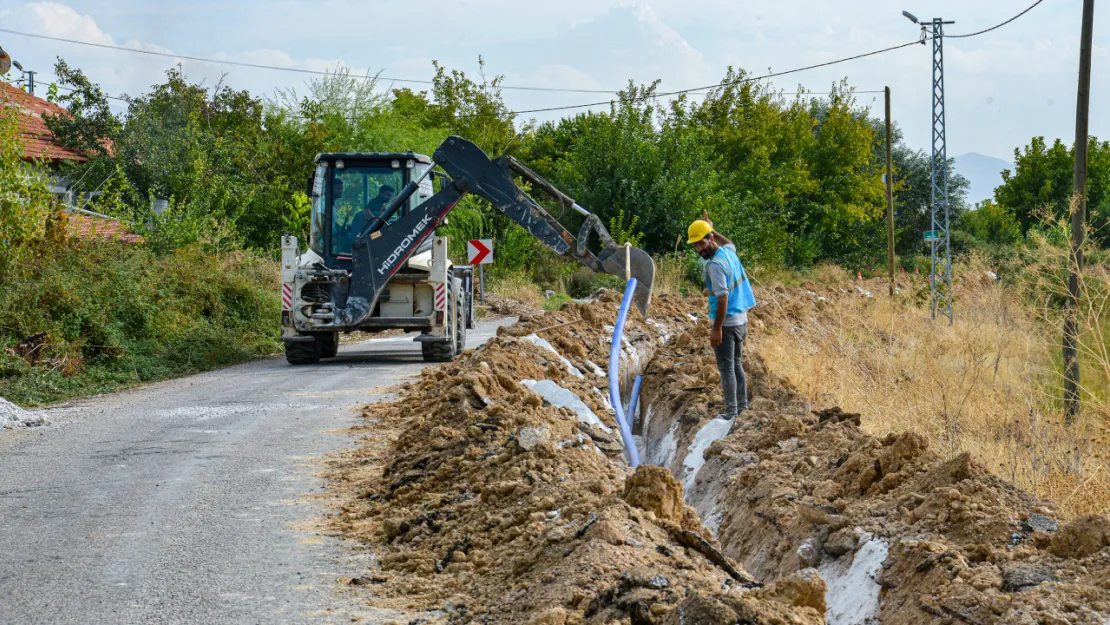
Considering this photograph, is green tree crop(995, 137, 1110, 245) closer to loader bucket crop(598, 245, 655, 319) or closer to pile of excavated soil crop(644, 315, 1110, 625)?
loader bucket crop(598, 245, 655, 319)

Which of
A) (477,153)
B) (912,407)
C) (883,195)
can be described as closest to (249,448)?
(912,407)

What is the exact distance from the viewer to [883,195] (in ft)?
154

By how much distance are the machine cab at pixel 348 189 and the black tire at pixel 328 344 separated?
121 centimetres

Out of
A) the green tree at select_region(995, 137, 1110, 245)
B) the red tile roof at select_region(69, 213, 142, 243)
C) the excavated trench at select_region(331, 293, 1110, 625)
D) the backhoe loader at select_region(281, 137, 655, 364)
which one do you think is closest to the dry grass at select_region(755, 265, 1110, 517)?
the excavated trench at select_region(331, 293, 1110, 625)

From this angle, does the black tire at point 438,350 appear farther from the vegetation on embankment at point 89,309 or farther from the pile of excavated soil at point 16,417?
the pile of excavated soil at point 16,417

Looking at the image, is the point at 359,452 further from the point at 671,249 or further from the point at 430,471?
the point at 671,249

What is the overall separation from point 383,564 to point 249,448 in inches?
152

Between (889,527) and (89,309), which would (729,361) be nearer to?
(889,527)

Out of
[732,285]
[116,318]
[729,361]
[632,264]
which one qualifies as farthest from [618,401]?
[116,318]

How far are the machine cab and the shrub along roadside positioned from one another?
9.59 feet

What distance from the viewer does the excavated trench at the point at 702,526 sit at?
471 cm

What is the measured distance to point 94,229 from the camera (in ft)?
61.3

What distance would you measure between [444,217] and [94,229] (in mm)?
7020

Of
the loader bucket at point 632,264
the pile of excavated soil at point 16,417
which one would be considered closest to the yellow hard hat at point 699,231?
the loader bucket at point 632,264
